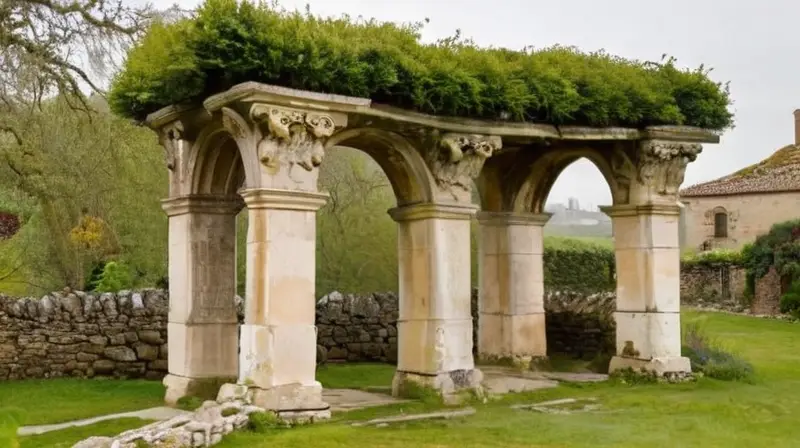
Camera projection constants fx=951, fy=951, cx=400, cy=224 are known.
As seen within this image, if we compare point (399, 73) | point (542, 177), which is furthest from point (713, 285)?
point (399, 73)

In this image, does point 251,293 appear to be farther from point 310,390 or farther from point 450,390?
point 450,390

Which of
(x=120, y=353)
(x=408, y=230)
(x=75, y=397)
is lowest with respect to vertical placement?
(x=75, y=397)

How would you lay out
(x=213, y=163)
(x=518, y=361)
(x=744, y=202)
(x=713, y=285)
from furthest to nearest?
(x=744, y=202), (x=713, y=285), (x=518, y=361), (x=213, y=163)

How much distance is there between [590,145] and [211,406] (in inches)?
266

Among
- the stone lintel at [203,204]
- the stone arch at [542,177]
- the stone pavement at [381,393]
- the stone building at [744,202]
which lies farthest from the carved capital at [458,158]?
the stone building at [744,202]

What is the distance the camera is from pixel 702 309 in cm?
3272

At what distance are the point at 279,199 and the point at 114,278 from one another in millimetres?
11003

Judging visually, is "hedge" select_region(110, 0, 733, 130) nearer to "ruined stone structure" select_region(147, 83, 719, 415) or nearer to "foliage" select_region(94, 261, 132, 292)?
"ruined stone structure" select_region(147, 83, 719, 415)

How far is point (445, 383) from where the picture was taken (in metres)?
10.8

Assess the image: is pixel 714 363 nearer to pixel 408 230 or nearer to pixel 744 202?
pixel 408 230

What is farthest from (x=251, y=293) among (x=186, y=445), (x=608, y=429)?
(x=608, y=429)

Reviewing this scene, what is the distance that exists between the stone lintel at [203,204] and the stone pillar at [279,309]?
1.69m

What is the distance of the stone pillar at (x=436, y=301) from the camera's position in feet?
35.6

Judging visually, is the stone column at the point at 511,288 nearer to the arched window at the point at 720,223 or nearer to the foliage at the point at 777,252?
the foliage at the point at 777,252
